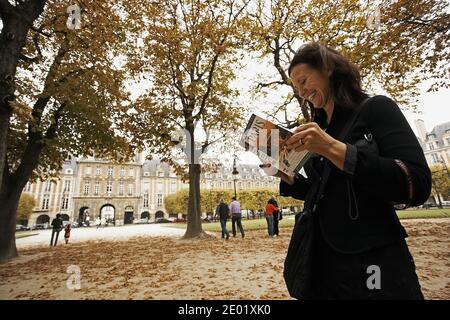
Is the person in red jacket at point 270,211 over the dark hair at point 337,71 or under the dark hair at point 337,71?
under

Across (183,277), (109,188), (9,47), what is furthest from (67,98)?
(109,188)

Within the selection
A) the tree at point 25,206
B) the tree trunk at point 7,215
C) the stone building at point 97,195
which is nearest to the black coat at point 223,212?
the tree trunk at point 7,215

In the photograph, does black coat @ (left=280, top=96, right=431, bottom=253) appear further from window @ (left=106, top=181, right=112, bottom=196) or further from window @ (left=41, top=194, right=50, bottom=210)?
window @ (left=41, top=194, right=50, bottom=210)

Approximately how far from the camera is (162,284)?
6020 mm

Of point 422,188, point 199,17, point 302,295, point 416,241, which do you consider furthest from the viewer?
point 199,17

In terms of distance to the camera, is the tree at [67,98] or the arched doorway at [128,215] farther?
the arched doorway at [128,215]

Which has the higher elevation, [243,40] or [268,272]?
[243,40]

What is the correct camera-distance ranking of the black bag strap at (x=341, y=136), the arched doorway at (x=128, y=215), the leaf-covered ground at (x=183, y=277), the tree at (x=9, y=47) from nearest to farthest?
the black bag strap at (x=341, y=136), the leaf-covered ground at (x=183, y=277), the tree at (x=9, y=47), the arched doorway at (x=128, y=215)

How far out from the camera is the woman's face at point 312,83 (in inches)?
59.1

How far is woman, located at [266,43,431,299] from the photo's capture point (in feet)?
3.34

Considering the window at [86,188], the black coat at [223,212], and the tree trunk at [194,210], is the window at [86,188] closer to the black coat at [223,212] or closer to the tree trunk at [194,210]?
the tree trunk at [194,210]
